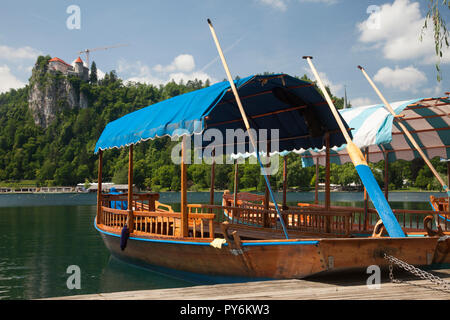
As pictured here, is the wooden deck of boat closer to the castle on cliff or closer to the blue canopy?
the blue canopy

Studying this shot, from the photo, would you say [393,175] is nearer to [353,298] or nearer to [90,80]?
[353,298]

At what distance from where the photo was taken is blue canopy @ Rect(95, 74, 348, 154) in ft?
27.2

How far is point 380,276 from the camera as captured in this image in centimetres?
618

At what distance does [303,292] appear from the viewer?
5.50 meters

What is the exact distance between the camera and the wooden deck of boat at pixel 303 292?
17.0 ft

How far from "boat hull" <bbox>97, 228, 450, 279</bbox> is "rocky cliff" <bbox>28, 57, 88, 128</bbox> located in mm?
167859

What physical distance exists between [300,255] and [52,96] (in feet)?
574

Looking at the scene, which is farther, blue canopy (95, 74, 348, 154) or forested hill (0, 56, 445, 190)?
forested hill (0, 56, 445, 190)
